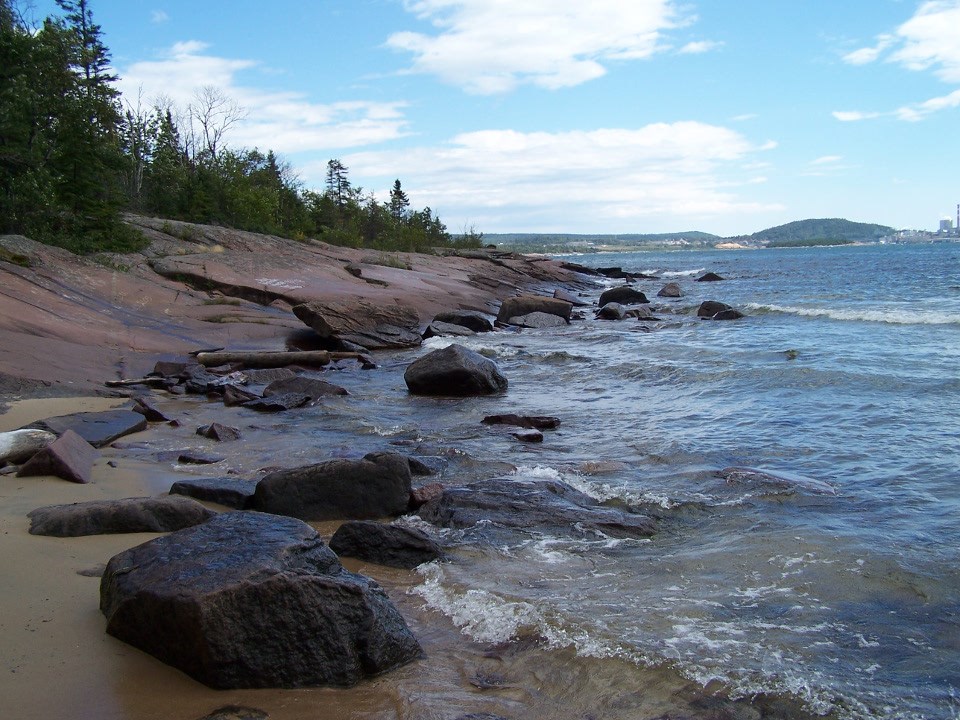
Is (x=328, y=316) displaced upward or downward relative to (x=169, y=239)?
downward

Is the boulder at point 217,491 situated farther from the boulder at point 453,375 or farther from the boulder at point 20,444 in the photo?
the boulder at point 453,375

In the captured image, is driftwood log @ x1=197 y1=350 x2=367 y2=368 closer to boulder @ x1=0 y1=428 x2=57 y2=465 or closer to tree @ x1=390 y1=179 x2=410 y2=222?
boulder @ x1=0 y1=428 x2=57 y2=465

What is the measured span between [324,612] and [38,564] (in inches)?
84.8

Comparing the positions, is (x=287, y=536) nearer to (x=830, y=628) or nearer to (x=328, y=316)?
(x=830, y=628)

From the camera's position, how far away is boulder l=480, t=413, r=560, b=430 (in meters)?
10.7

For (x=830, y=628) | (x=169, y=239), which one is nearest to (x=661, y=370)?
(x=830, y=628)

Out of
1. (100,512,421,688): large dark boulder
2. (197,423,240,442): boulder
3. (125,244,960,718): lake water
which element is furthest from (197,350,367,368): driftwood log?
(100,512,421,688): large dark boulder

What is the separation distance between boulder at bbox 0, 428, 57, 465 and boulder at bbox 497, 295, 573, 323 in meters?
19.1

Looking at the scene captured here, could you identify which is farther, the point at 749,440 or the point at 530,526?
the point at 749,440

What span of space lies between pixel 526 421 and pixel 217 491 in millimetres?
4850

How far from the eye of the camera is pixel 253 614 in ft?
12.6

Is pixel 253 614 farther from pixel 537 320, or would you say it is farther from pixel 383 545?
pixel 537 320

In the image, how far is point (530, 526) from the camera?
6.72 metres

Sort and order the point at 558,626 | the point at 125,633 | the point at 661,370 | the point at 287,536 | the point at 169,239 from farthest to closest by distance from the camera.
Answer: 1. the point at 169,239
2. the point at 661,370
3. the point at 558,626
4. the point at 287,536
5. the point at 125,633
